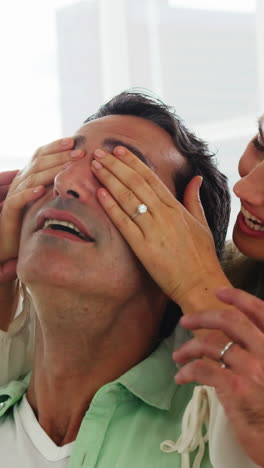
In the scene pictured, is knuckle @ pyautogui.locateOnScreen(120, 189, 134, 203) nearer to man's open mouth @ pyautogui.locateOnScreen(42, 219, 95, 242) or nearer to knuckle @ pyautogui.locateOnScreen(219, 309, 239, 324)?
man's open mouth @ pyautogui.locateOnScreen(42, 219, 95, 242)

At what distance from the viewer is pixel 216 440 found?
1.22 metres

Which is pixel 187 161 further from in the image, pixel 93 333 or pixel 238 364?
pixel 238 364

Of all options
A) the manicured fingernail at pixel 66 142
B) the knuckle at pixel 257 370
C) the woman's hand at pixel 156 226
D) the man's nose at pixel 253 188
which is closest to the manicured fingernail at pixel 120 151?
the woman's hand at pixel 156 226

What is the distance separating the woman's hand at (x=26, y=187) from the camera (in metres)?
1.52

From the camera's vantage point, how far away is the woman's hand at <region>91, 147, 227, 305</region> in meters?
1.39

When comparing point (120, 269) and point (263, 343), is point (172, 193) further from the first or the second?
point (263, 343)

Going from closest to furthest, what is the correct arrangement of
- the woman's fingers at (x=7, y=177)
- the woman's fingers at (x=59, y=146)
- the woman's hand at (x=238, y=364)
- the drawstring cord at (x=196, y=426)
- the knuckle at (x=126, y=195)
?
the woman's hand at (x=238, y=364) → the drawstring cord at (x=196, y=426) → the knuckle at (x=126, y=195) → the woman's fingers at (x=59, y=146) → the woman's fingers at (x=7, y=177)

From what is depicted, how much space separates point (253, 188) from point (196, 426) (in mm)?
451

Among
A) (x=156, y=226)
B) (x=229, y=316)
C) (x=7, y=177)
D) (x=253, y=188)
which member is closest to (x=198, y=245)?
(x=156, y=226)

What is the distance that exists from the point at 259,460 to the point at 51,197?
60cm

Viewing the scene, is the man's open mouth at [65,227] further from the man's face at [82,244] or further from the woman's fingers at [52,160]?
the woman's fingers at [52,160]

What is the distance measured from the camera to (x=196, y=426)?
132 cm

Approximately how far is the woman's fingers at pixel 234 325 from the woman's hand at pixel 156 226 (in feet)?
0.65

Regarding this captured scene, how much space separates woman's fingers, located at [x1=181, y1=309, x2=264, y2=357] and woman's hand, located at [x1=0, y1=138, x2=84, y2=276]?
18.4 inches
